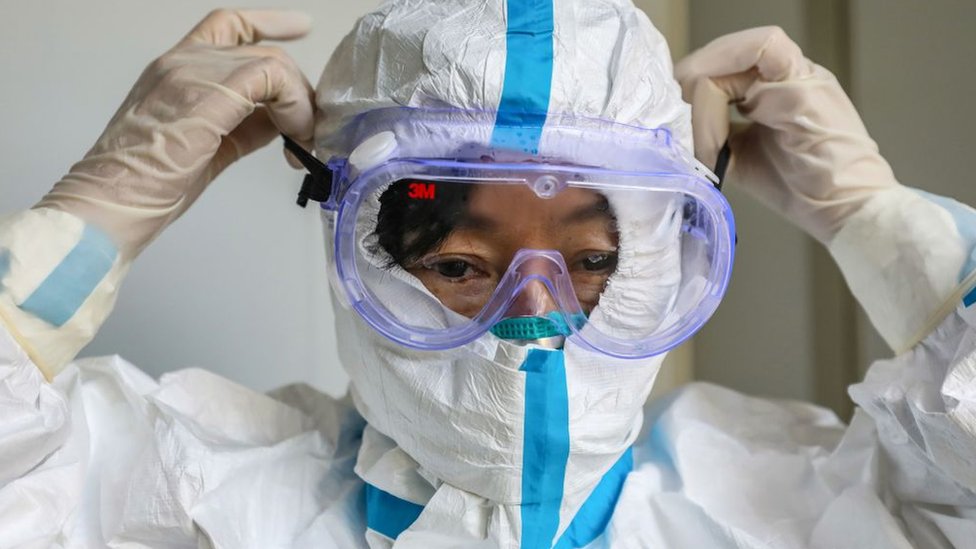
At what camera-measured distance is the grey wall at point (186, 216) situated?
144 cm

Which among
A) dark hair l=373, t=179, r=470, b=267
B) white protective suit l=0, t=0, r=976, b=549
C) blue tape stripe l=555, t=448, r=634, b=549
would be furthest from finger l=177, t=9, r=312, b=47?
blue tape stripe l=555, t=448, r=634, b=549

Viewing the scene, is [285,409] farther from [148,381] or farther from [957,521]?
[957,521]

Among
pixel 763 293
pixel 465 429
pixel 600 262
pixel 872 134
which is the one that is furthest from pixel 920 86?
pixel 465 429

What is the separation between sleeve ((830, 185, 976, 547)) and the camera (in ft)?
3.44

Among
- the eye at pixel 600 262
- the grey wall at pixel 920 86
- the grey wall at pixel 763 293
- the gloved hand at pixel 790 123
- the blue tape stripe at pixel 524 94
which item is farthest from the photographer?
the grey wall at pixel 763 293

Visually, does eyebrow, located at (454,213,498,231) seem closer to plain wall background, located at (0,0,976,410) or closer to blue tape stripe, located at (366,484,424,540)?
blue tape stripe, located at (366,484,424,540)

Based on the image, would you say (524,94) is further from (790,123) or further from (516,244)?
(790,123)

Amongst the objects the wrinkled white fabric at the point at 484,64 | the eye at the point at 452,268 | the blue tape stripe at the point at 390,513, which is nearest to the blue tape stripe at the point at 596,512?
the blue tape stripe at the point at 390,513

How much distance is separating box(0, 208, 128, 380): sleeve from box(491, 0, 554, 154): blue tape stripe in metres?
0.48

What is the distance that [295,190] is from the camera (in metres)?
1.68

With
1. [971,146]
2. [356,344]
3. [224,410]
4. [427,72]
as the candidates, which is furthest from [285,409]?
[971,146]

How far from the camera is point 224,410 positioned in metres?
1.25

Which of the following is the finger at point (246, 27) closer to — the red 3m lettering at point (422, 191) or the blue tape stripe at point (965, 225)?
the red 3m lettering at point (422, 191)

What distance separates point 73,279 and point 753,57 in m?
0.90
